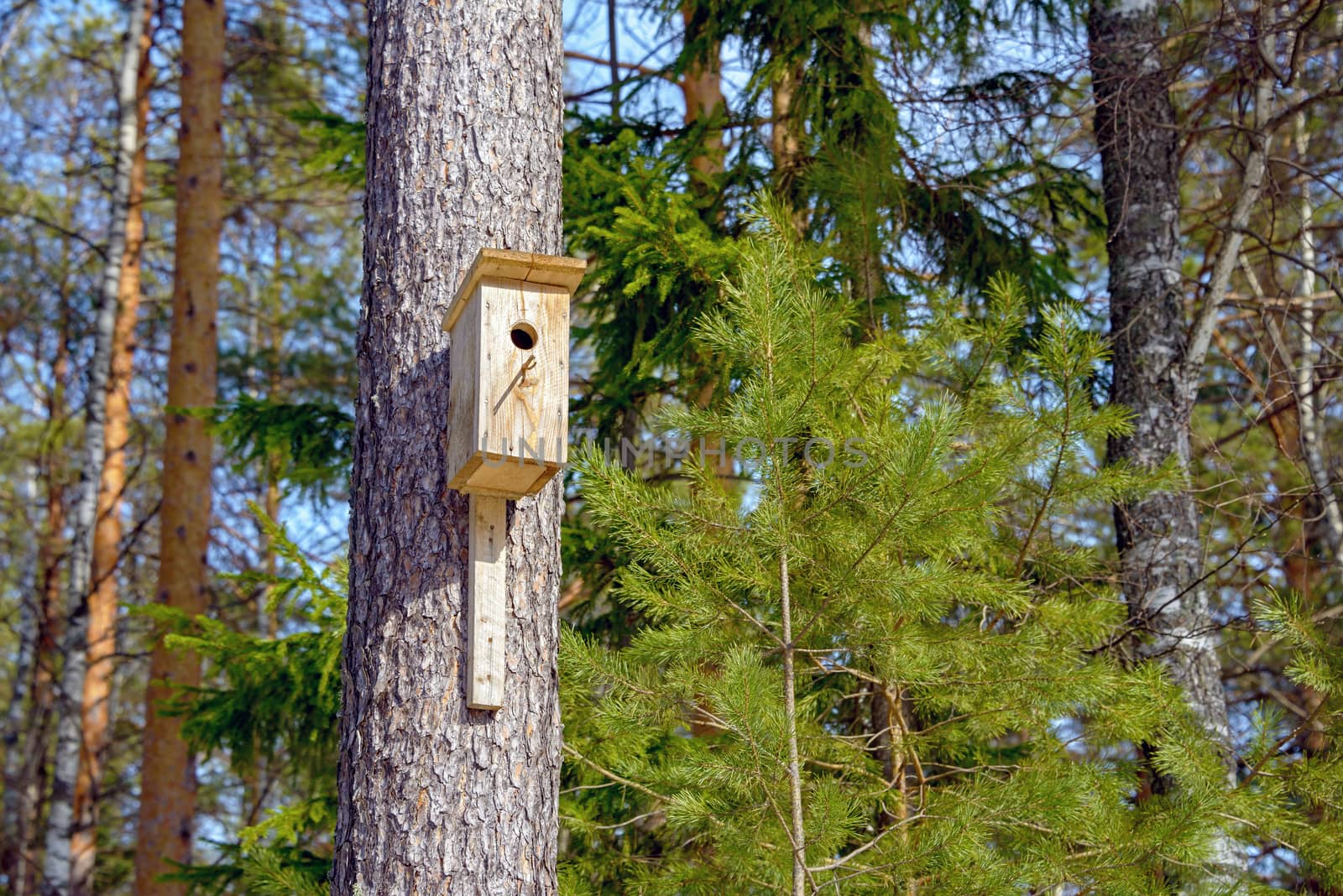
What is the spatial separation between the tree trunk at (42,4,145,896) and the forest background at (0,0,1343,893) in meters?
0.03

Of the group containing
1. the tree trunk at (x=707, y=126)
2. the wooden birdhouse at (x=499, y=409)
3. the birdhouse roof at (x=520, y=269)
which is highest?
the tree trunk at (x=707, y=126)

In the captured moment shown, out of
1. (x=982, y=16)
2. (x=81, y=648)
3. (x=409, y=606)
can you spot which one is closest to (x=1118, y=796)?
(x=409, y=606)

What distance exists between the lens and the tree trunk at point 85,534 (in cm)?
802

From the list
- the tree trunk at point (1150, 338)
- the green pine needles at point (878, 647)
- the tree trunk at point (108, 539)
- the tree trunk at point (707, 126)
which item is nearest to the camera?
the green pine needles at point (878, 647)

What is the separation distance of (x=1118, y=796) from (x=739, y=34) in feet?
11.1

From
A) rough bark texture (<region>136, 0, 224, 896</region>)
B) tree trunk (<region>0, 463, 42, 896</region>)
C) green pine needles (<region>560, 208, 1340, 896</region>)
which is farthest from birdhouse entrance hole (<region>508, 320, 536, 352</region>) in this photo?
tree trunk (<region>0, 463, 42, 896</region>)

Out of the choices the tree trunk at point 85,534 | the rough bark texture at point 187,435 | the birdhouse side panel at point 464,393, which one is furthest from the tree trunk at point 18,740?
the birdhouse side panel at point 464,393

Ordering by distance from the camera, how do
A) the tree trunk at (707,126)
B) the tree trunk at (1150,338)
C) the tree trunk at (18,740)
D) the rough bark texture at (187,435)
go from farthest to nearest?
the tree trunk at (18,740) → the rough bark texture at (187,435) → the tree trunk at (707,126) → the tree trunk at (1150,338)

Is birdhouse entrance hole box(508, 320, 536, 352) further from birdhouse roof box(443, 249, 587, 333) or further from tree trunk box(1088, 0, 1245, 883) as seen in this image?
tree trunk box(1088, 0, 1245, 883)

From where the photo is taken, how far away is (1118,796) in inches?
147

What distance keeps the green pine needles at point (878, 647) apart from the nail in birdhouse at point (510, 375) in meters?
0.54

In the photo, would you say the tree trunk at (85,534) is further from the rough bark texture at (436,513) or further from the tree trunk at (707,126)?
the rough bark texture at (436,513)

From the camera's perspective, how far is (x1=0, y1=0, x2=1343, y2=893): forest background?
3531 millimetres

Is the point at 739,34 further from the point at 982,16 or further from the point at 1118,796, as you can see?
the point at 1118,796
